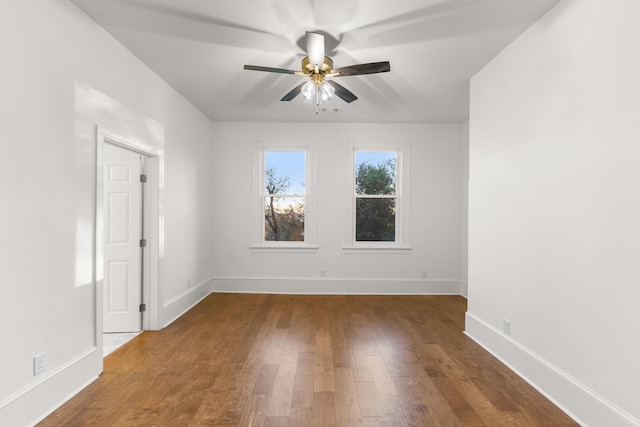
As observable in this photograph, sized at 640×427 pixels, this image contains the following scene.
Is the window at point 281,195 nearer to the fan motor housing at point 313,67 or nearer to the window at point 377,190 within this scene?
the window at point 377,190

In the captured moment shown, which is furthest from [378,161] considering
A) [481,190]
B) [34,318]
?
[34,318]

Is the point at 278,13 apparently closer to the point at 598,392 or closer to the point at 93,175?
the point at 93,175

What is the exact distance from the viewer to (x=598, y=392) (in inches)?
83.0

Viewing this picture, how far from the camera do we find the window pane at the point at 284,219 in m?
5.97

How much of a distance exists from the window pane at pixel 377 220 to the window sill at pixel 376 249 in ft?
0.67

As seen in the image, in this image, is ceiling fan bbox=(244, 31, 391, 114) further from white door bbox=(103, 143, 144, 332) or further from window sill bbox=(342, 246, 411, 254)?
window sill bbox=(342, 246, 411, 254)

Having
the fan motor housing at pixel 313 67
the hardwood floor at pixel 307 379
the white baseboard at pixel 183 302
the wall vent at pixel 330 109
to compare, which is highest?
the wall vent at pixel 330 109

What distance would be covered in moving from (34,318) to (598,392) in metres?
3.53

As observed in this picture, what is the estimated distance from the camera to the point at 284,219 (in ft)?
19.6

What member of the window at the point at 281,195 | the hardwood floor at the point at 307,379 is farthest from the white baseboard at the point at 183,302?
the window at the point at 281,195

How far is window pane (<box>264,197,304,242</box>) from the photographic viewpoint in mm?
5969

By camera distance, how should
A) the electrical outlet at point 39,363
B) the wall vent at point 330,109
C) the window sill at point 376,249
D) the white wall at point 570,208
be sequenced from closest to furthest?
the white wall at point 570,208, the electrical outlet at point 39,363, the wall vent at point 330,109, the window sill at point 376,249

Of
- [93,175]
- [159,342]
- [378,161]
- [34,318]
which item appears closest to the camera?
[34,318]

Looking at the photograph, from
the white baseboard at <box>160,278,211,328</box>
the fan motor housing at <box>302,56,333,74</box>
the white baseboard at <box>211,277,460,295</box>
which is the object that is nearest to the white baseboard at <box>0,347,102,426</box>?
the white baseboard at <box>160,278,211,328</box>
